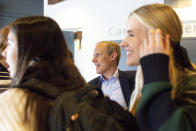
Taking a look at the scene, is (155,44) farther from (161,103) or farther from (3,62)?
(3,62)

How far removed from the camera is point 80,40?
4828mm

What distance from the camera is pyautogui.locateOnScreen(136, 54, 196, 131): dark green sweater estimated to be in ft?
2.46

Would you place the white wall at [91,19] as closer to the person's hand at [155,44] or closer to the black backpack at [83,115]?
the person's hand at [155,44]

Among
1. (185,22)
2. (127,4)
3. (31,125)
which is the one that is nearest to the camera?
(31,125)

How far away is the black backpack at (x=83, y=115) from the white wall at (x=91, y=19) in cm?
316

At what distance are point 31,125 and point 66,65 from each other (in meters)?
0.29

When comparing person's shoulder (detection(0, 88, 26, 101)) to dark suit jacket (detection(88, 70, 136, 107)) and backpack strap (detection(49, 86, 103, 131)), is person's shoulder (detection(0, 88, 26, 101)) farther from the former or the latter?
dark suit jacket (detection(88, 70, 136, 107))

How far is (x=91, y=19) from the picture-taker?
4.57 metres

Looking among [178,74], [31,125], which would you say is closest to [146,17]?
[178,74]

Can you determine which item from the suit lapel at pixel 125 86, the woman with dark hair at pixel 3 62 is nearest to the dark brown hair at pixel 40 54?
the woman with dark hair at pixel 3 62

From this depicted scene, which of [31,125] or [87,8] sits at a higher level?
[87,8]

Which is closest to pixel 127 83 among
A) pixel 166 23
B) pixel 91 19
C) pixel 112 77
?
pixel 112 77

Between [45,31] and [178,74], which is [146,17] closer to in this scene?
[178,74]

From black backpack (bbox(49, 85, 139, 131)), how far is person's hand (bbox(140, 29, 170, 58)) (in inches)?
9.9
